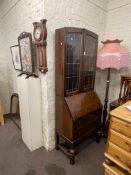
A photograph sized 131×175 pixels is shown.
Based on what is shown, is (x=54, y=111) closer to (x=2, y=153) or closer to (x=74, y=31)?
(x=2, y=153)

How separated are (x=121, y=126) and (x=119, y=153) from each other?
10.7 inches

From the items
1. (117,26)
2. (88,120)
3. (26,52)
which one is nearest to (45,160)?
(88,120)

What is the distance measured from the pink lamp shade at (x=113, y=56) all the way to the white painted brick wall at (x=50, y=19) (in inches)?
20.4

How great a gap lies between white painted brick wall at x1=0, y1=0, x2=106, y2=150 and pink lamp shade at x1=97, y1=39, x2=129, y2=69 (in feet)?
1.70

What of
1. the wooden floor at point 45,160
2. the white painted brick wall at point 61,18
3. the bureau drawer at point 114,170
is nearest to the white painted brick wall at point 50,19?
the white painted brick wall at point 61,18

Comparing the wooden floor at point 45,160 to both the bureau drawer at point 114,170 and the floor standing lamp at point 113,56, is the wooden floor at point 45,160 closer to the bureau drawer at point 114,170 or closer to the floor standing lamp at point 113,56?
the bureau drawer at point 114,170

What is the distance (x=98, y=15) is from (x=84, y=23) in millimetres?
433

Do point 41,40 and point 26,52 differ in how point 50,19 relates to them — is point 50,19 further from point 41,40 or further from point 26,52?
point 26,52

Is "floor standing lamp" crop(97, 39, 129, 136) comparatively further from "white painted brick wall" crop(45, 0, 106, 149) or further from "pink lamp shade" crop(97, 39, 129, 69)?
"white painted brick wall" crop(45, 0, 106, 149)

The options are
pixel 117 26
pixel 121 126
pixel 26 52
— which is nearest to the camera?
pixel 121 126

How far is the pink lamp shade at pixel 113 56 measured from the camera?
181 cm

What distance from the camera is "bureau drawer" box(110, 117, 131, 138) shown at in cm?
110

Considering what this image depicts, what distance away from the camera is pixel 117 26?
89.7 inches

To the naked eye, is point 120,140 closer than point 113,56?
Yes
